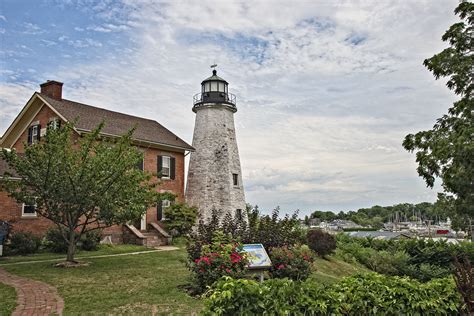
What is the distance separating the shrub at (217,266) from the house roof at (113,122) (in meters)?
12.0

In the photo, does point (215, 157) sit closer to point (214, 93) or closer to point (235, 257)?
point (214, 93)

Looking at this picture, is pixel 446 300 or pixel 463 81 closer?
pixel 446 300

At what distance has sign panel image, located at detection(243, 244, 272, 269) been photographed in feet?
31.2

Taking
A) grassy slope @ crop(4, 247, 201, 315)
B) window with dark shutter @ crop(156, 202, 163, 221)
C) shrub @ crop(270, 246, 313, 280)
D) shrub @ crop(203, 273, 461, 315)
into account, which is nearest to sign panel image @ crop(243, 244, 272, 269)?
shrub @ crop(270, 246, 313, 280)

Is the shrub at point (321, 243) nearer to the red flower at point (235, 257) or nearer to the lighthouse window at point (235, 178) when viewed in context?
the lighthouse window at point (235, 178)

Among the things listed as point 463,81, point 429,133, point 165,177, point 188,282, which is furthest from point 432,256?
point 165,177

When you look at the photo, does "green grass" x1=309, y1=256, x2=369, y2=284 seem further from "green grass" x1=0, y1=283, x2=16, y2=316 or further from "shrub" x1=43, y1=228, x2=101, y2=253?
"green grass" x1=0, y1=283, x2=16, y2=316

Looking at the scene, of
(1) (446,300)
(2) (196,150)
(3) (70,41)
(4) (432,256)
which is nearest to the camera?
(1) (446,300)

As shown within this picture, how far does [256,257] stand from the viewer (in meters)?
9.71

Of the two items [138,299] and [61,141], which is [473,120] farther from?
[61,141]

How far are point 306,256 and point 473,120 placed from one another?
6288mm

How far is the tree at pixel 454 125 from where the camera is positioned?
37.2ft

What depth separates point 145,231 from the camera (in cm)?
2225

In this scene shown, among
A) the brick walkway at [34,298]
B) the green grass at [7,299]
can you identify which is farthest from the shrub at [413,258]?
the green grass at [7,299]
